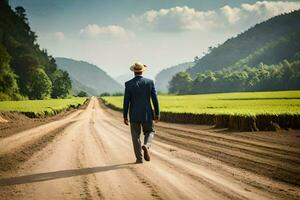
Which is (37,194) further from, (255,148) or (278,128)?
(278,128)

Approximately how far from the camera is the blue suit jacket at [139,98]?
9.52m

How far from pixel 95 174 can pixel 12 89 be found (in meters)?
84.1

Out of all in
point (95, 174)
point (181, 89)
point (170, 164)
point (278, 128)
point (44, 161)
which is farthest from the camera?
point (181, 89)

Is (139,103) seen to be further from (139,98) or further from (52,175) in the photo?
(52,175)

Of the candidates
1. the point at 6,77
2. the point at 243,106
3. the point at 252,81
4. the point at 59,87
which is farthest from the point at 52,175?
the point at 252,81

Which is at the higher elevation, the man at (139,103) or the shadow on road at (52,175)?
the man at (139,103)

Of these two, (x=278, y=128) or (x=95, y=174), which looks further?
(x=278, y=128)

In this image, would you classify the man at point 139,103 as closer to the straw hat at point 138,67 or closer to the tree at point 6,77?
the straw hat at point 138,67

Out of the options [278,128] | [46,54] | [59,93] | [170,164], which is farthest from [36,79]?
[170,164]

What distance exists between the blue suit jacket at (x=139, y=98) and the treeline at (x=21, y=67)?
74.4 metres

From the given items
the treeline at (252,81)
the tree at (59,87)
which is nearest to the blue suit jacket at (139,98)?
the treeline at (252,81)

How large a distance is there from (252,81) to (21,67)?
3346 inches

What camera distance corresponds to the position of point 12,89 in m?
85.9

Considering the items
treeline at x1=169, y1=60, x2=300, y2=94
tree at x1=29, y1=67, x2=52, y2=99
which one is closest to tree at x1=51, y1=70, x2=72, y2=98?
tree at x1=29, y1=67, x2=52, y2=99
